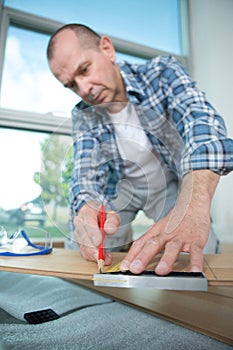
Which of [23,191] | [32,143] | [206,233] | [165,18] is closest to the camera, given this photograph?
[206,233]

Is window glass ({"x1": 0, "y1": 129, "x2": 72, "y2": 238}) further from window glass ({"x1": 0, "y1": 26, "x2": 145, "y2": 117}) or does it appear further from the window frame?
window glass ({"x1": 0, "y1": 26, "x2": 145, "y2": 117})

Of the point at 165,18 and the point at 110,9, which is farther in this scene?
the point at 165,18

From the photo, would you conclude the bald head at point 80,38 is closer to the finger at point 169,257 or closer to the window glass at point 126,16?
the finger at point 169,257

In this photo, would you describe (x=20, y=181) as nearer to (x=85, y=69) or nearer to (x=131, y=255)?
(x=85, y=69)

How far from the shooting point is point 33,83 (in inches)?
54.2

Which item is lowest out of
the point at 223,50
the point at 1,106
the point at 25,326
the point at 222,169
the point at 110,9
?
the point at 25,326

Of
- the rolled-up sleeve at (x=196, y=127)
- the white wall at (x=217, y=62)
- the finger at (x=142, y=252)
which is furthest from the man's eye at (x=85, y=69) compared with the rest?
the white wall at (x=217, y=62)

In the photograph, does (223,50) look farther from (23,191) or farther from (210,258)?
(210,258)

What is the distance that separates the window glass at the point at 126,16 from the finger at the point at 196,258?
62.5 inches

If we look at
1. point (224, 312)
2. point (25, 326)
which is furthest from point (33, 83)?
point (224, 312)

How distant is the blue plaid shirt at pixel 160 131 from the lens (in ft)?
1.61

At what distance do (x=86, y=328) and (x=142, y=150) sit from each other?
0.34 m

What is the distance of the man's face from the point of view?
663 mm

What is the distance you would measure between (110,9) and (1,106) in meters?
0.99
